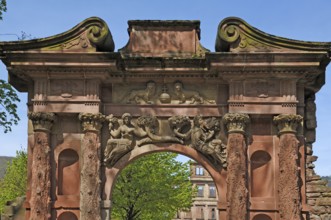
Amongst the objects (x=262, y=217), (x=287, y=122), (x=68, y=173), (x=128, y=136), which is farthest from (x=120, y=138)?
(x=287, y=122)

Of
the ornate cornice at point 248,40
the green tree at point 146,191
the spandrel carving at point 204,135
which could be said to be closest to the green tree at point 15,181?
the green tree at point 146,191

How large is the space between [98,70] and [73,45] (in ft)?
2.70

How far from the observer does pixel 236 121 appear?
1350 centimetres

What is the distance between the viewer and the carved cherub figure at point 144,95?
1406 centimetres

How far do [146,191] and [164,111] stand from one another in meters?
14.2

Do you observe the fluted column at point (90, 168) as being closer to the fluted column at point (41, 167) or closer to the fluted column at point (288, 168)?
the fluted column at point (41, 167)

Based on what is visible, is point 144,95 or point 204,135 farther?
point 144,95

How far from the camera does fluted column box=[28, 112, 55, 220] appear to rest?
13.3m

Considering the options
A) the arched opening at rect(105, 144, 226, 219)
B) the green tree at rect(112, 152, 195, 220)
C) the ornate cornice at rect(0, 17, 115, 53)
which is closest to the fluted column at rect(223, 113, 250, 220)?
the arched opening at rect(105, 144, 226, 219)

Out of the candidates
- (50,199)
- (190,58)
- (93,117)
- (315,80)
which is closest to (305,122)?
(315,80)

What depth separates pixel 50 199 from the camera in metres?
13.5

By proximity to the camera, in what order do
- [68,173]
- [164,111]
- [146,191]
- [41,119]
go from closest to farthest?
[41,119] < [68,173] < [164,111] < [146,191]

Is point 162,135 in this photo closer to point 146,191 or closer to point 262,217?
point 262,217

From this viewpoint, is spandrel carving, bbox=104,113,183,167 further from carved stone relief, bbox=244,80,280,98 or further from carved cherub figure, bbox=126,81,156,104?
carved stone relief, bbox=244,80,280,98
